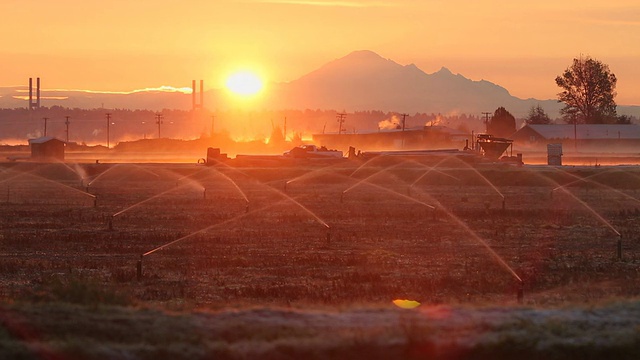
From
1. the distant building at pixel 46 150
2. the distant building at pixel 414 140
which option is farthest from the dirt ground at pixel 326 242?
the distant building at pixel 414 140

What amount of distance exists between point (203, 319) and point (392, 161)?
9067 cm

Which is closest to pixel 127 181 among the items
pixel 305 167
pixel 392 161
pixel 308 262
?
pixel 305 167

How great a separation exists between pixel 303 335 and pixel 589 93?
571ft

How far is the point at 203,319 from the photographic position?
1656 centimetres

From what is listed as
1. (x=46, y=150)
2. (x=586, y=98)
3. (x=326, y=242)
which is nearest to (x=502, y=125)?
(x=586, y=98)

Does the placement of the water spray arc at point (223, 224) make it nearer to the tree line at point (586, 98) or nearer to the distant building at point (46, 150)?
the distant building at point (46, 150)

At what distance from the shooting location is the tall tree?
177m

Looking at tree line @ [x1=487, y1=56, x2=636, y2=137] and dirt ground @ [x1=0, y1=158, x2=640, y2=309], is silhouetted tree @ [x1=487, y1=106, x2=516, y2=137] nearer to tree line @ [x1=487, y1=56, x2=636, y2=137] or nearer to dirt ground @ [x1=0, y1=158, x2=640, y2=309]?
tree line @ [x1=487, y1=56, x2=636, y2=137]

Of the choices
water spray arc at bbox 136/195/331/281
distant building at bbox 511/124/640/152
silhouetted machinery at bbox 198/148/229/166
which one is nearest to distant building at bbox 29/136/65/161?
silhouetted machinery at bbox 198/148/229/166

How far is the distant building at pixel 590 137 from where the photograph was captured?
164 m

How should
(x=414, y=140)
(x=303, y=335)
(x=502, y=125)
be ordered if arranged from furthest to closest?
(x=502, y=125) → (x=414, y=140) → (x=303, y=335)

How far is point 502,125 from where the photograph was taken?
18925 centimetres

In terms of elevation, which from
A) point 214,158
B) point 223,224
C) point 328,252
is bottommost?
point 328,252

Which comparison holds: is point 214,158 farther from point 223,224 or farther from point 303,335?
point 303,335
